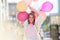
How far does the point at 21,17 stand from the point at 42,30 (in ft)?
0.51

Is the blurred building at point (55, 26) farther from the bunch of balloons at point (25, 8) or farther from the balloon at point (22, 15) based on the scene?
the balloon at point (22, 15)

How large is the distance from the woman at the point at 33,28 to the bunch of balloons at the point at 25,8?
0.03 m

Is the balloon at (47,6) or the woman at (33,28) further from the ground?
the balloon at (47,6)

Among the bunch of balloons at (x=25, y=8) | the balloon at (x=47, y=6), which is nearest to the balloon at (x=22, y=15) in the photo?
the bunch of balloons at (x=25, y=8)

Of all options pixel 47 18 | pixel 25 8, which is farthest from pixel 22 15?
pixel 47 18

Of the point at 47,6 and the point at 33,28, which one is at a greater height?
the point at 47,6

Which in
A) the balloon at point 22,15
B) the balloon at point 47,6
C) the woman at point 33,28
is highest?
the balloon at point 47,6

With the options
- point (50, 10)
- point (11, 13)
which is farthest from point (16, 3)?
point (50, 10)

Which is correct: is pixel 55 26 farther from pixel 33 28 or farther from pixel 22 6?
pixel 22 6

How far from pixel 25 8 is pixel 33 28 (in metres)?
0.14

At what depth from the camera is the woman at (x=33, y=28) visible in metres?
0.79

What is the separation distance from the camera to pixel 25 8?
0.79m

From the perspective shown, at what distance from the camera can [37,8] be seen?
2.57 ft

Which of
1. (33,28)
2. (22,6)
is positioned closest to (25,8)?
(22,6)
